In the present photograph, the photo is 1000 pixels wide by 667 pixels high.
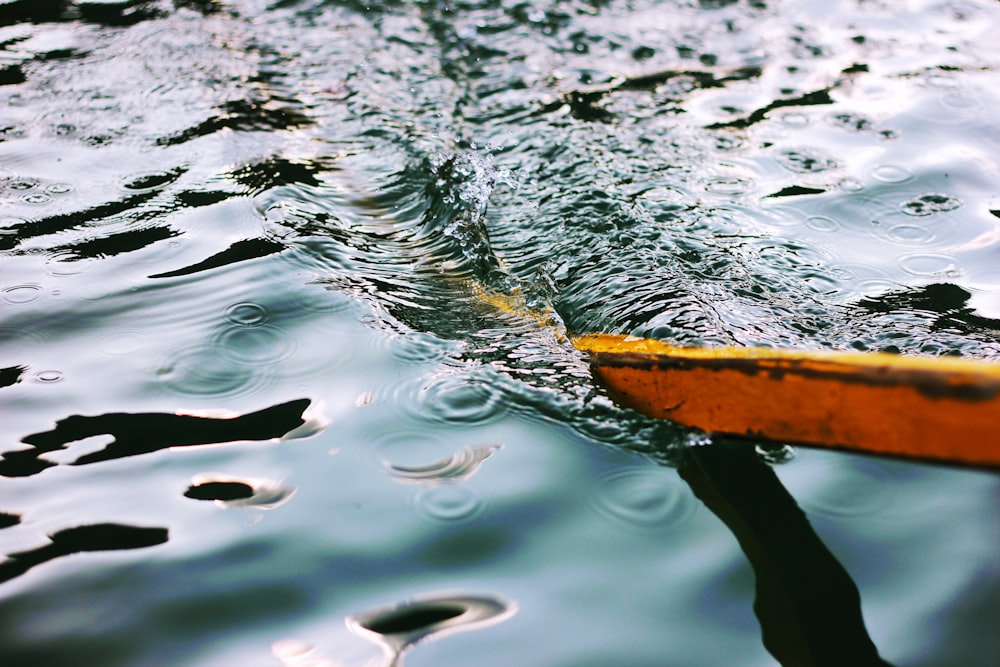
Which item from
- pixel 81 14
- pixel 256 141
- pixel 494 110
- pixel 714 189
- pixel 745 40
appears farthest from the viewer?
pixel 81 14

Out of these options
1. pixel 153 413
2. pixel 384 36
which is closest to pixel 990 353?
pixel 153 413

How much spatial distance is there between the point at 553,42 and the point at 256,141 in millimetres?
1785

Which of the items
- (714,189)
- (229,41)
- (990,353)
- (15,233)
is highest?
(229,41)

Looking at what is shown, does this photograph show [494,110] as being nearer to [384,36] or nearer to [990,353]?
[384,36]

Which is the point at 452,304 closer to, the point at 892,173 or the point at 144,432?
the point at 144,432

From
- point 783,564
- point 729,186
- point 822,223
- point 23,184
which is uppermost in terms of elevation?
point 729,186

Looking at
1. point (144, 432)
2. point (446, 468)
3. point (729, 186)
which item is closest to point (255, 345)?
point (144, 432)

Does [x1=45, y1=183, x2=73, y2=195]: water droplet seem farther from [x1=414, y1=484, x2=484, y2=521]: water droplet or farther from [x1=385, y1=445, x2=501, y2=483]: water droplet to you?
[x1=414, y1=484, x2=484, y2=521]: water droplet

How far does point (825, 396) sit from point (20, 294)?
2.27 m

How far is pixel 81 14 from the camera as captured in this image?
4.52m

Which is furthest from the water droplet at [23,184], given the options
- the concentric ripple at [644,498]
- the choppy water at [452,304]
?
the concentric ripple at [644,498]

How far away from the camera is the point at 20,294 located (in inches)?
93.0

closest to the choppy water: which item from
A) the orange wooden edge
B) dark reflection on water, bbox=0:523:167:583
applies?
dark reflection on water, bbox=0:523:167:583

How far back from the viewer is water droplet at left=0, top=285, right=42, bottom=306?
A: 91.9 inches
